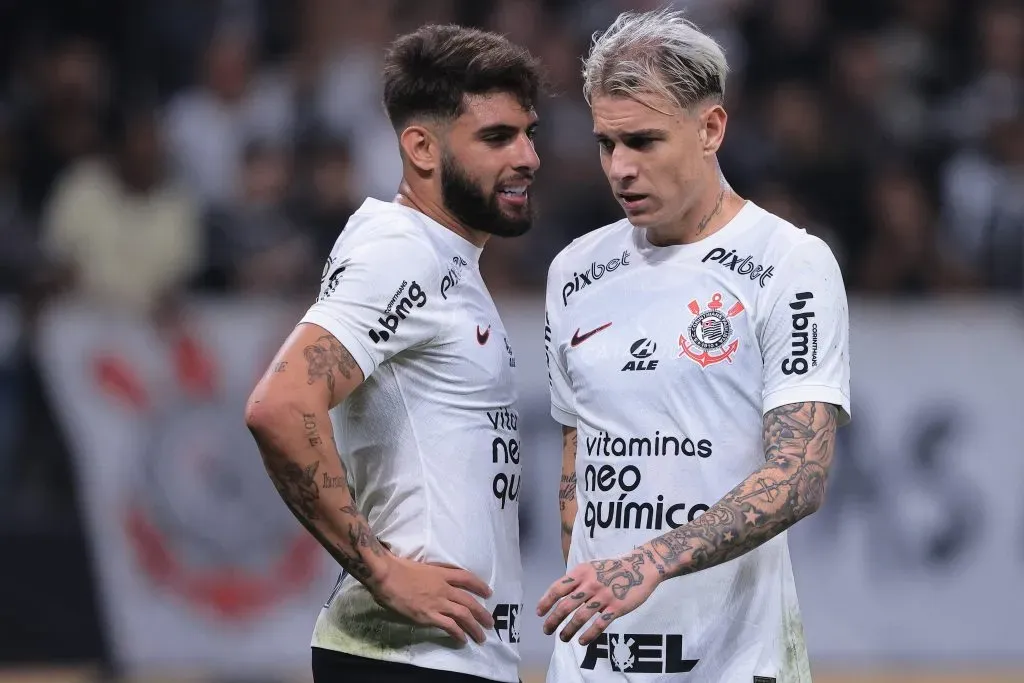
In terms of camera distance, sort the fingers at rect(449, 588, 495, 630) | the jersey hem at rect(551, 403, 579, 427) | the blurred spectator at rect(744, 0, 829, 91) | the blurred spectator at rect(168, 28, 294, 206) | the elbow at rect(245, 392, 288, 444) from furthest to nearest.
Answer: the blurred spectator at rect(744, 0, 829, 91) < the blurred spectator at rect(168, 28, 294, 206) < the jersey hem at rect(551, 403, 579, 427) < the fingers at rect(449, 588, 495, 630) < the elbow at rect(245, 392, 288, 444)

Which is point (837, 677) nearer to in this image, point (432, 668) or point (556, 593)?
point (432, 668)

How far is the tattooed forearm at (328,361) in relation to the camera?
400 centimetres

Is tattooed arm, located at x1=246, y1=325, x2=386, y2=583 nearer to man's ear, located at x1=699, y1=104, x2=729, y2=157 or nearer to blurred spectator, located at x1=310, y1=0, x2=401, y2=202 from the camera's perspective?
man's ear, located at x1=699, y1=104, x2=729, y2=157

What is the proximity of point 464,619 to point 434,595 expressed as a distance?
0.34ft

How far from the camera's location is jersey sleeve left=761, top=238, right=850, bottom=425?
399cm

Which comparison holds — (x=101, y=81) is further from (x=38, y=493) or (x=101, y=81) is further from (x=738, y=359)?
(x=738, y=359)

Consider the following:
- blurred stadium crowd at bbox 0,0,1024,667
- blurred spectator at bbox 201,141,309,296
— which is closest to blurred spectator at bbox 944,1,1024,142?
blurred stadium crowd at bbox 0,0,1024,667

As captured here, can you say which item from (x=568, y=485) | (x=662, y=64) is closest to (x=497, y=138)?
(x=662, y=64)

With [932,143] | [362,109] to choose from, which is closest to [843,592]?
[932,143]

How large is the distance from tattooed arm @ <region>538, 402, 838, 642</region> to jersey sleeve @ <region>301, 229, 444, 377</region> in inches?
32.5

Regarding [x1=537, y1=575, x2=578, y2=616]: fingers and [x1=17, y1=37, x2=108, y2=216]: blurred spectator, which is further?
[x1=17, y1=37, x2=108, y2=216]: blurred spectator

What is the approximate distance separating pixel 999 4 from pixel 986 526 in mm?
Answer: 4368

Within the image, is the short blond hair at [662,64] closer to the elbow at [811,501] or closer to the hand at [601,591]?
the elbow at [811,501]

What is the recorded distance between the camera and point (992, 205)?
10492 mm
